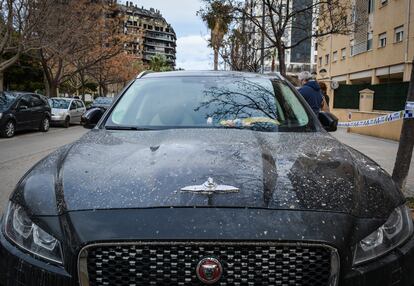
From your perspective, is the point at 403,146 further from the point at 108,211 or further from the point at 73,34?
the point at 73,34

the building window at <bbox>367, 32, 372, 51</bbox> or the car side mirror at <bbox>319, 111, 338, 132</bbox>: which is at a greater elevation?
the building window at <bbox>367, 32, 372, 51</bbox>

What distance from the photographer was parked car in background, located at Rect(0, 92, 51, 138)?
17.9m

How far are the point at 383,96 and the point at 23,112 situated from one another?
14.2 metres

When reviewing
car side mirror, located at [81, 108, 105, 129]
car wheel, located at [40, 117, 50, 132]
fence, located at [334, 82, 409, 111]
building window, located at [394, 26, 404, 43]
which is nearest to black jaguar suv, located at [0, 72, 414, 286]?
car side mirror, located at [81, 108, 105, 129]

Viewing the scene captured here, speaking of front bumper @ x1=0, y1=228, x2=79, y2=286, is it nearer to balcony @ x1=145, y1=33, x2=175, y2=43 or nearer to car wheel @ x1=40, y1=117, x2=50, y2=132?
car wheel @ x1=40, y1=117, x2=50, y2=132

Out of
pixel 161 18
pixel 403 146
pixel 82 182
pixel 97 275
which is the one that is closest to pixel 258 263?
pixel 97 275

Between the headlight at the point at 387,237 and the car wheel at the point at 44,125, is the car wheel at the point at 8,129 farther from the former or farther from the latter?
the headlight at the point at 387,237

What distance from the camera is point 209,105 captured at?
12.1 ft

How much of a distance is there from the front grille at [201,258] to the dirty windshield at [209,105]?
1538mm

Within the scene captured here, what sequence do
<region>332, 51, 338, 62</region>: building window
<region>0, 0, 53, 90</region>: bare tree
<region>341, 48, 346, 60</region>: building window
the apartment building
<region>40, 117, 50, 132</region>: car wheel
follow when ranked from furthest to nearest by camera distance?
<region>332, 51, 338, 62</region>: building window
<region>341, 48, 346, 60</region>: building window
the apartment building
<region>0, 0, 53, 90</region>: bare tree
<region>40, 117, 50, 132</region>: car wheel

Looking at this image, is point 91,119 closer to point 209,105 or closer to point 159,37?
point 209,105

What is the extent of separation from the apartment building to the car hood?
21833 millimetres

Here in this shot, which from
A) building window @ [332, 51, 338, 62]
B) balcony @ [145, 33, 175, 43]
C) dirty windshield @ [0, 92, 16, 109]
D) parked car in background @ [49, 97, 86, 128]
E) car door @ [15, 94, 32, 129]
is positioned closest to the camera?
dirty windshield @ [0, 92, 16, 109]

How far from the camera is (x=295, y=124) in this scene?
3.56m
